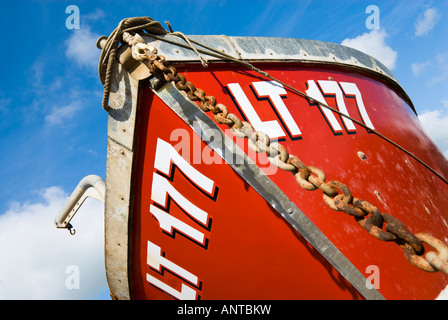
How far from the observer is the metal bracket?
357 cm

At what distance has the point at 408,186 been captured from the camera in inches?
90.8

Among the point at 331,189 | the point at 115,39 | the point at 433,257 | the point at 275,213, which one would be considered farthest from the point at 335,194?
the point at 115,39

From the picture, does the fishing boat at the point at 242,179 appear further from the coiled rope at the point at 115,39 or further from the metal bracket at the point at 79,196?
the metal bracket at the point at 79,196

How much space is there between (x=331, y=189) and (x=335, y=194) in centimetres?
3

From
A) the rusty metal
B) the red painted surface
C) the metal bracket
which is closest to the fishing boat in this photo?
the red painted surface

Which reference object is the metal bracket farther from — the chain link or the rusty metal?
the rusty metal

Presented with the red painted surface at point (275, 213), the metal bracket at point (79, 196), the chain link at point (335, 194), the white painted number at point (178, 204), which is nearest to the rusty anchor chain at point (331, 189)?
the chain link at point (335, 194)

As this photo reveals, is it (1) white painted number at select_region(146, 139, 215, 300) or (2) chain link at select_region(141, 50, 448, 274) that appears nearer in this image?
(2) chain link at select_region(141, 50, 448, 274)

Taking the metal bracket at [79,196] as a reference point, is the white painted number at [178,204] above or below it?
below

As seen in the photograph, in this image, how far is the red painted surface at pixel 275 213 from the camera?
A: 1.89 m

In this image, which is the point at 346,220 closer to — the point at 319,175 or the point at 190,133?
the point at 319,175

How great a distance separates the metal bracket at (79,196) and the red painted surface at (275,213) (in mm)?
1362
